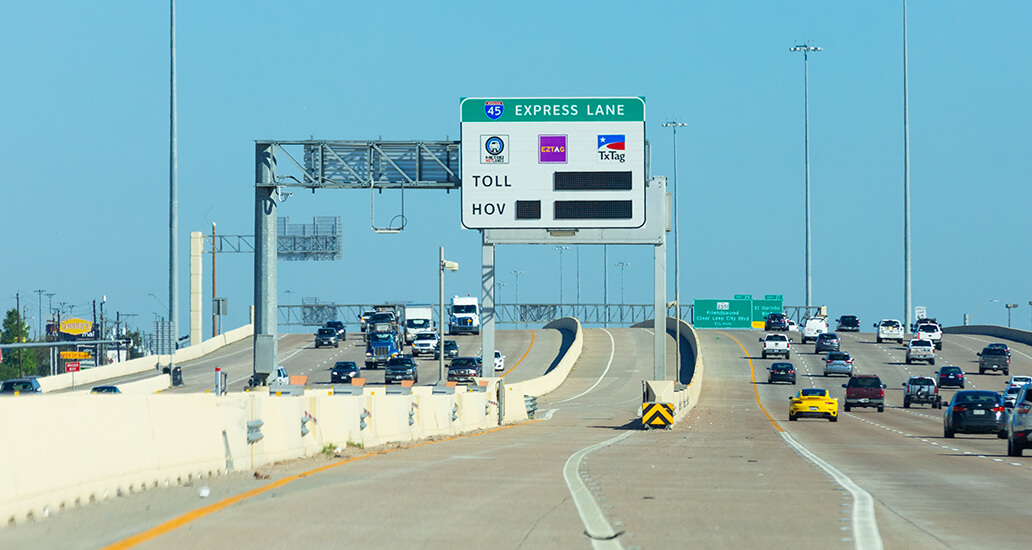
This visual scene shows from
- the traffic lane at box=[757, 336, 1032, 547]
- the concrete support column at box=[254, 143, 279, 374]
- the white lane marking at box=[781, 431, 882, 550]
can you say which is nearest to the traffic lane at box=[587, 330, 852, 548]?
the white lane marking at box=[781, 431, 882, 550]

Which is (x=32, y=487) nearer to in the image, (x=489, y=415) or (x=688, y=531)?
(x=688, y=531)

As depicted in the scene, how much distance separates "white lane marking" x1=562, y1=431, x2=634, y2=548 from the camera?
9727 mm

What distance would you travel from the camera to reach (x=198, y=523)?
10.1 meters


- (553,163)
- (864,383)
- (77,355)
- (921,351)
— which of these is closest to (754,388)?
(864,383)

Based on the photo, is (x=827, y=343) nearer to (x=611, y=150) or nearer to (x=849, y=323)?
(x=849, y=323)

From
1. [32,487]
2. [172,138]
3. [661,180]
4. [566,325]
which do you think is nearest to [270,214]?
[661,180]

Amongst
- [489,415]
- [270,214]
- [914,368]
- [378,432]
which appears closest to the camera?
[378,432]

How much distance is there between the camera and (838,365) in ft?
249

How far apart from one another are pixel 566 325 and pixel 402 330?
791 inches

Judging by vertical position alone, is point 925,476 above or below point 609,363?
above

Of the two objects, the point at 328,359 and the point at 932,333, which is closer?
the point at 328,359

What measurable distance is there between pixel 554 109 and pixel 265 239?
1036cm

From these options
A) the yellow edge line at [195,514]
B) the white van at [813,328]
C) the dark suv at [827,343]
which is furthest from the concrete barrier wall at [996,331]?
the yellow edge line at [195,514]

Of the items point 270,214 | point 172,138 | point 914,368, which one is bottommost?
point 914,368
